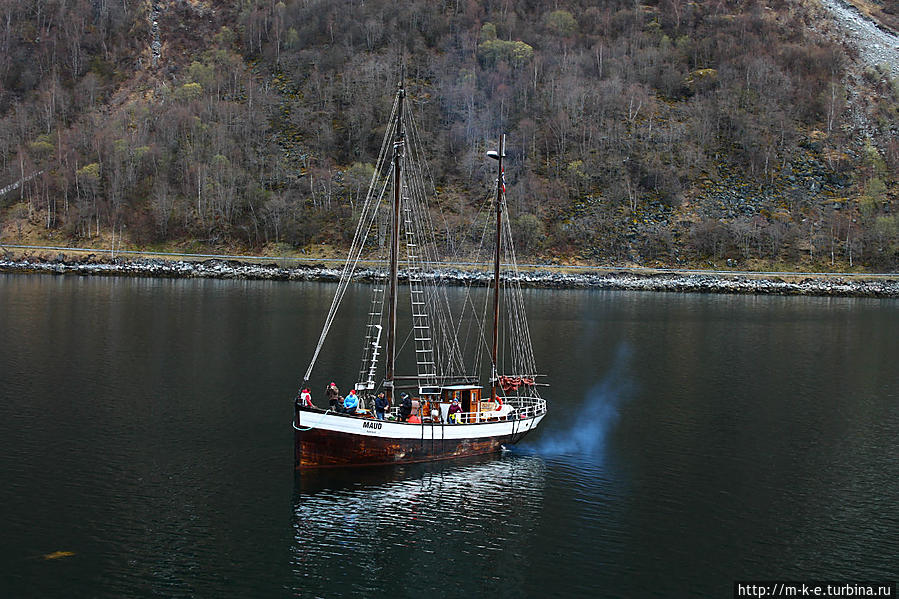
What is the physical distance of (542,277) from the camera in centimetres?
13800

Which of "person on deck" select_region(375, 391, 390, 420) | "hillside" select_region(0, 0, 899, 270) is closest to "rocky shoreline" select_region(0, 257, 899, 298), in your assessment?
"hillside" select_region(0, 0, 899, 270)

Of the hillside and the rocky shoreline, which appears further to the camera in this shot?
the hillside

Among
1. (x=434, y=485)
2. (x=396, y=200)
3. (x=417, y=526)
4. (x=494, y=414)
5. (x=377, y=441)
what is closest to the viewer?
(x=417, y=526)

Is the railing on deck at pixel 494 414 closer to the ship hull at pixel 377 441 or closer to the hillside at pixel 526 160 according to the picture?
the ship hull at pixel 377 441

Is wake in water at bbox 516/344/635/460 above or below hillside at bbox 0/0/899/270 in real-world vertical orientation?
→ below

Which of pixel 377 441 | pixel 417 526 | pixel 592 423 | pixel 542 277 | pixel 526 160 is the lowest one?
pixel 417 526

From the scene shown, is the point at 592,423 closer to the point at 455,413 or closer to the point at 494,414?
the point at 494,414

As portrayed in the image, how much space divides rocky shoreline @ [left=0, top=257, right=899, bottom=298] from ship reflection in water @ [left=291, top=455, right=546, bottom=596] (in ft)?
310

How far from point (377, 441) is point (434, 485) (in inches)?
138

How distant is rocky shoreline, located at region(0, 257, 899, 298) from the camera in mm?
132500

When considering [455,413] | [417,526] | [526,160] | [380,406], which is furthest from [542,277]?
[417,526]

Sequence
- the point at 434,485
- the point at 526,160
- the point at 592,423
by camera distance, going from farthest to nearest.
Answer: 1. the point at 526,160
2. the point at 592,423
3. the point at 434,485

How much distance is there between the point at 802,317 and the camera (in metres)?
103

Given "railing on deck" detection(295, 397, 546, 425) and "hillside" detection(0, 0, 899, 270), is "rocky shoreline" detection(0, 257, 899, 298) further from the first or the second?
"railing on deck" detection(295, 397, 546, 425)
